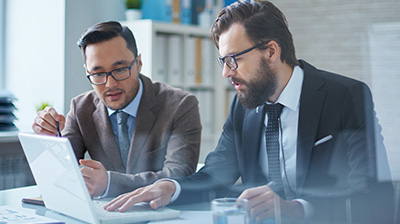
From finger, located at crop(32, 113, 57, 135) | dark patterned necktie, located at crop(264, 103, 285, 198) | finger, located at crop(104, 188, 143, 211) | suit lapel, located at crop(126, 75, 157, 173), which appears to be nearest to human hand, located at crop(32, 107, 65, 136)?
finger, located at crop(32, 113, 57, 135)

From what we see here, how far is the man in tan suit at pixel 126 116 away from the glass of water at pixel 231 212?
0.66 meters

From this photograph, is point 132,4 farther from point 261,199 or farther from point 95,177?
point 261,199

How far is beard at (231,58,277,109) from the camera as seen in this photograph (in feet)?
3.76

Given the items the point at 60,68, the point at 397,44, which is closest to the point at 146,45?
the point at 60,68

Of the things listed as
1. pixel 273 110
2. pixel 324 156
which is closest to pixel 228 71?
pixel 273 110

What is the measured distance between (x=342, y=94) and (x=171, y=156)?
2.02 feet

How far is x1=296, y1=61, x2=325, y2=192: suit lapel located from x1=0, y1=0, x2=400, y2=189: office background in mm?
165

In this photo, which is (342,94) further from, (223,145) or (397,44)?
(223,145)

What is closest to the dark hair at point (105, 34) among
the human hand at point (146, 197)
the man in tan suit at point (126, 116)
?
the man in tan suit at point (126, 116)

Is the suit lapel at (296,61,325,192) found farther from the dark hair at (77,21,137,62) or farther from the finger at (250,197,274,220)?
the dark hair at (77,21,137,62)

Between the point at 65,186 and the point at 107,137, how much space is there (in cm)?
69

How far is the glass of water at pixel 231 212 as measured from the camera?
749 mm

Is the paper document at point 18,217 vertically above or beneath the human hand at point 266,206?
beneath

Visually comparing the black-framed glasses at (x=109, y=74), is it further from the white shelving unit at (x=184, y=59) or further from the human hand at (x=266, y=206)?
the human hand at (x=266, y=206)
